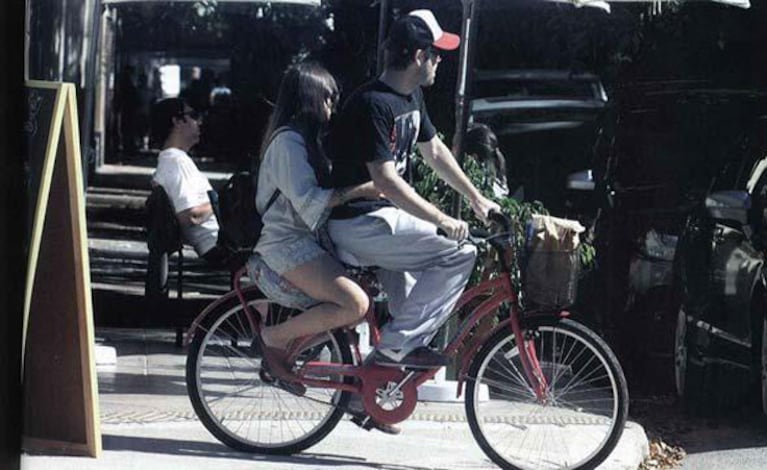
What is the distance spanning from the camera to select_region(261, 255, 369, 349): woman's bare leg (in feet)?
22.7

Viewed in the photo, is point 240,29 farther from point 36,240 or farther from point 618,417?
point 618,417

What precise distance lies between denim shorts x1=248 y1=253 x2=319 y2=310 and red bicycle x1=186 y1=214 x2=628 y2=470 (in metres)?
0.09

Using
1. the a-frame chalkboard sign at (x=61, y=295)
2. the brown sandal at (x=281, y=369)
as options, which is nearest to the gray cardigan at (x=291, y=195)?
the brown sandal at (x=281, y=369)

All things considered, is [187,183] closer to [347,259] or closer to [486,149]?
[486,149]

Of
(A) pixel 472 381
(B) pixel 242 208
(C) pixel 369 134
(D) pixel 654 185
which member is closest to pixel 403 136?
(C) pixel 369 134

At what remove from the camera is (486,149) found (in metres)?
8.73

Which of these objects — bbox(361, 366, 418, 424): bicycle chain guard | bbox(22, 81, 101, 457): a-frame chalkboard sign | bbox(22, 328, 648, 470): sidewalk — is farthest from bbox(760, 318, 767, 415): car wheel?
bbox(22, 81, 101, 457): a-frame chalkboard sign

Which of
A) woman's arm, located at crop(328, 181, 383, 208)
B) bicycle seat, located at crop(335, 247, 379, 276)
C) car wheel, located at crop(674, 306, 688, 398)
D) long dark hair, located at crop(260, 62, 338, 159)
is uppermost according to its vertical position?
long dark hair, located at crop(260, 62, 338, 159)

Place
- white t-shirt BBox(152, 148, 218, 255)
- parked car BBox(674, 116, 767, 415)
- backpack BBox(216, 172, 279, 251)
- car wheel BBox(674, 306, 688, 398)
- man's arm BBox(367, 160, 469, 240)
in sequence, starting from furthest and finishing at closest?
car wheel BBox(674, 306, 688, 398) < white t-shirt BBox(152, 148, 218, 255) < parked car BBox(674, 116, 767, 415) < backpack BBox(216, 172, 279, 251) < man's arm BBox(367, 160, 469, 240)

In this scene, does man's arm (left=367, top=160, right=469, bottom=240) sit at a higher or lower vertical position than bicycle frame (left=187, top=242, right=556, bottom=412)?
higher

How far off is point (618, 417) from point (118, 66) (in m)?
4.35

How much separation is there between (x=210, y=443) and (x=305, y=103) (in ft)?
5.23

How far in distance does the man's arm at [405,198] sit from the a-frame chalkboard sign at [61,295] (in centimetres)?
125

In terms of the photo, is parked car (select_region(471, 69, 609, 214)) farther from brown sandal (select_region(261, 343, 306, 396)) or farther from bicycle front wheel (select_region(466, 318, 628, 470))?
brown sandal (select_region(261, 343, 306, 396))
